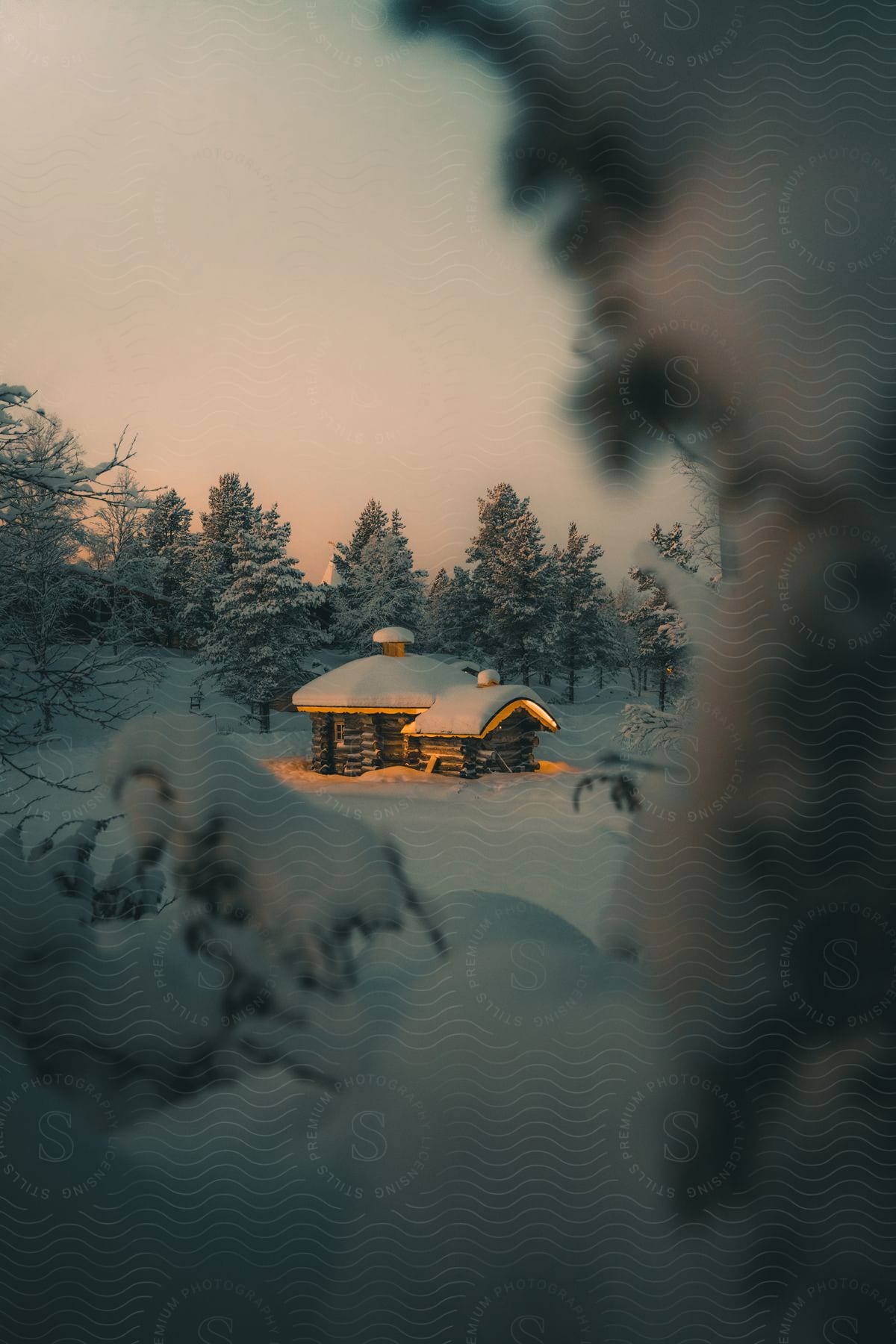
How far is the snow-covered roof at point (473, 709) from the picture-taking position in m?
3.72

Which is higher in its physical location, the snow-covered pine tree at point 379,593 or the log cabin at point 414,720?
the snow-covered pine tree at point 379,593

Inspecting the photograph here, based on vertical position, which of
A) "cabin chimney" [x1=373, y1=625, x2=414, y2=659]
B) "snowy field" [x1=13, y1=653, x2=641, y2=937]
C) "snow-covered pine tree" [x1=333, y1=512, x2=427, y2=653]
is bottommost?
"snowy field" [x1=13, y1=653, x2=641, y2=937]

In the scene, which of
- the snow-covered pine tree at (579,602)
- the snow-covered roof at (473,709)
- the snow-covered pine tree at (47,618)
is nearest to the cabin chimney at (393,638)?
the snow-covered roof at (473,709)

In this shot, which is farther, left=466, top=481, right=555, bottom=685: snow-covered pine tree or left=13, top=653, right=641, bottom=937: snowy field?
left=466, top=481, right=555, bottom=685: snow-covered pine tree

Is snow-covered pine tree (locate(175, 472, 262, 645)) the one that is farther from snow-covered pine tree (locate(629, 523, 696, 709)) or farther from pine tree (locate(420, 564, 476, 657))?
snow-covered pine tree (locate(629, 523, 696, 709))

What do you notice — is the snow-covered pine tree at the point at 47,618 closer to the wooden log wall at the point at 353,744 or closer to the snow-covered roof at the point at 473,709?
the wooden log wall at the point at 353,744

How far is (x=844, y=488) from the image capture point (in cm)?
391

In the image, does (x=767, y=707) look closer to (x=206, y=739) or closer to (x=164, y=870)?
(x=206, y=739)

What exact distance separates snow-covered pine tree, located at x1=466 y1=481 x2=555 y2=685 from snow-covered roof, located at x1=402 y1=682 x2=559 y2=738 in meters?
0.13

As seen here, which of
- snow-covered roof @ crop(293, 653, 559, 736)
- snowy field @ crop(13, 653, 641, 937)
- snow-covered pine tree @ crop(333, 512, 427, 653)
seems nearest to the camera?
snowy field @ crop(13, 653, 641, 937)

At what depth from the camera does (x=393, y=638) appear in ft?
12.8

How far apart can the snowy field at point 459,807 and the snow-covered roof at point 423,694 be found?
0.63 feet

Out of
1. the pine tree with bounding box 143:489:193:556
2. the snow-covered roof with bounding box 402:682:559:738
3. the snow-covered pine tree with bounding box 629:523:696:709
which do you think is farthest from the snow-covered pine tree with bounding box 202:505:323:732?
the snow-covered pine tree with bounding box 629:523:696:709

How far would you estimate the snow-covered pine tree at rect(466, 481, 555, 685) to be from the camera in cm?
378
